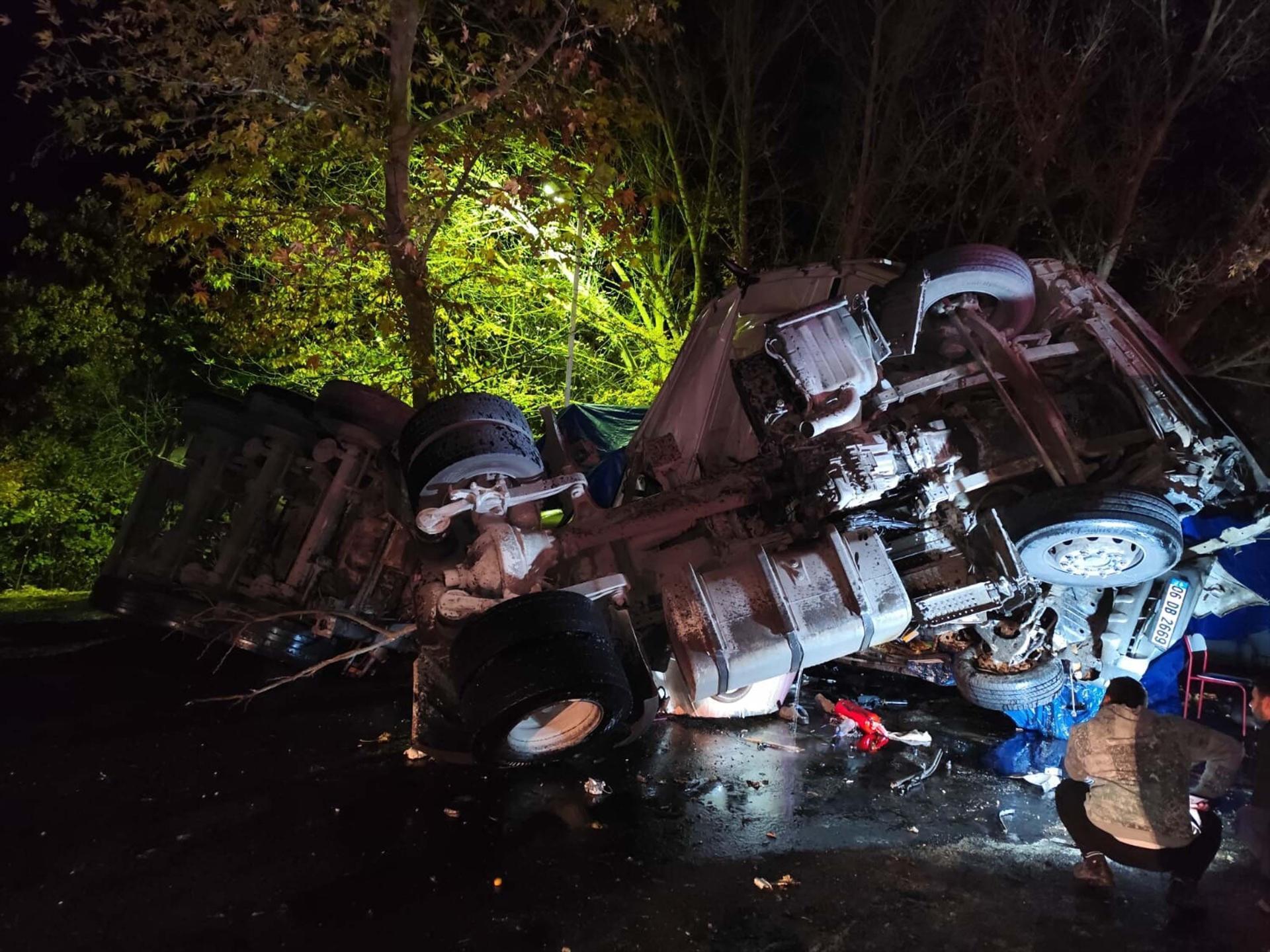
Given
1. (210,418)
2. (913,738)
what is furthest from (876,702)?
(210,418)

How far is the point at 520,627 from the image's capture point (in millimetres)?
3463

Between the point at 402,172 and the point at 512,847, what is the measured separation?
6473 millimetres

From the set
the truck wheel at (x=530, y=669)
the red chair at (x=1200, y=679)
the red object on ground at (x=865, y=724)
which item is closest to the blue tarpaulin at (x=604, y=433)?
the red object on ground at (x=865, y=724)

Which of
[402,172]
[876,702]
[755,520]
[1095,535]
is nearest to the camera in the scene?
[1095,535]

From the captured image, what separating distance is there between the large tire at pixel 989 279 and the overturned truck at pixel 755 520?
0.7 inches

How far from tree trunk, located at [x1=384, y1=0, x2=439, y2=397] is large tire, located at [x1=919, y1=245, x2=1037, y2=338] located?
5.12 m

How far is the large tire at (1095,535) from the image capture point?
3.84m

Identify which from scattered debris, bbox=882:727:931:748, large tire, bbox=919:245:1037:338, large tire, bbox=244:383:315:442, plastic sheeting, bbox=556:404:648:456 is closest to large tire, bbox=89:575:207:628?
large tire, bbox=244:383:315:442

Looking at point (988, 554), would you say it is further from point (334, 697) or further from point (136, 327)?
point (136, 327)

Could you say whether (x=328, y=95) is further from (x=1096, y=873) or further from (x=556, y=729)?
(x=1096, y=873)

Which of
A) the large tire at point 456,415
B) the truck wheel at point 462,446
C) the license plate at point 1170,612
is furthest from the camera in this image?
the license plate at point 1170,612

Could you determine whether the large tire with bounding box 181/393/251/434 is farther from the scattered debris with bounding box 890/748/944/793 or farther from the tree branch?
the tree branch

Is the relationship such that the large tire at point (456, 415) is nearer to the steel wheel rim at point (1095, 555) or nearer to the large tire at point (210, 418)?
the large tire at point (210, 418)

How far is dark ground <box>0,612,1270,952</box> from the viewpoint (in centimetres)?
306
